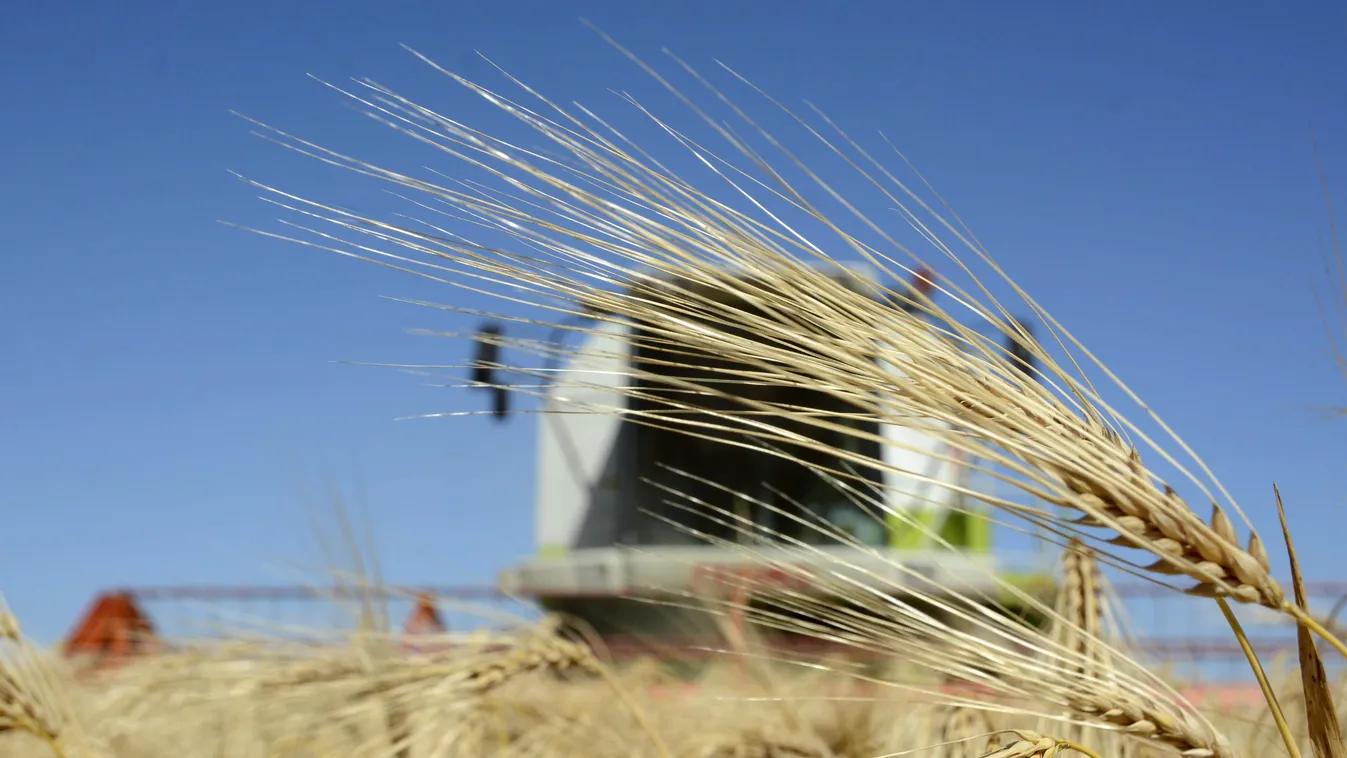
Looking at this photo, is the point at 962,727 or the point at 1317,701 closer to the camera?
the point at 1317,701

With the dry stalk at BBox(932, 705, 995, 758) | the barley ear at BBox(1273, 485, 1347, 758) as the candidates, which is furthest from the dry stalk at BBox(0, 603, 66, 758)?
the barley ear at BBox(1273, 485, 1347, 758)

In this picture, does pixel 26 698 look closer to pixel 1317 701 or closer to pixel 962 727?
pixel 962 727

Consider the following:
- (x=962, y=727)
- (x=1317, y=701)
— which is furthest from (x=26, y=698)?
(x=1317, y=701)

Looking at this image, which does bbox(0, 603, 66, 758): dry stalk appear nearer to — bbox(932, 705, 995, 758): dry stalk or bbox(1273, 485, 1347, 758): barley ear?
bbox(932, 705, 995, 758): dry stalk

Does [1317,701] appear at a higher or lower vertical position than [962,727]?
higher

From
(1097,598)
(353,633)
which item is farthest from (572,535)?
(1097,598)

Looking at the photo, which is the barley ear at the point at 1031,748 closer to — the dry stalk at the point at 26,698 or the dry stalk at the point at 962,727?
the dry stalk at the point at 962,727

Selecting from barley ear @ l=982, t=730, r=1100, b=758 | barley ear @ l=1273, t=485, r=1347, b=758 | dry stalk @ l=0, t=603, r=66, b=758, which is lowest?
dry stalk @ l=0, t=603, r=66, b=758

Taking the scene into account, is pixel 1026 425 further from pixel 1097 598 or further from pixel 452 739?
pixel 452 739

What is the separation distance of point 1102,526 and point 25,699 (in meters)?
1.41

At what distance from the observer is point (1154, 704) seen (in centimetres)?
80

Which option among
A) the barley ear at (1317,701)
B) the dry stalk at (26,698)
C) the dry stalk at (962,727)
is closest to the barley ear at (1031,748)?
the barley ear at (1317,701)

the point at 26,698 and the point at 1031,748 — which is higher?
the point at 1031,748

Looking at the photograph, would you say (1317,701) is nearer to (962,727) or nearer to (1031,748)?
(1031,748)
